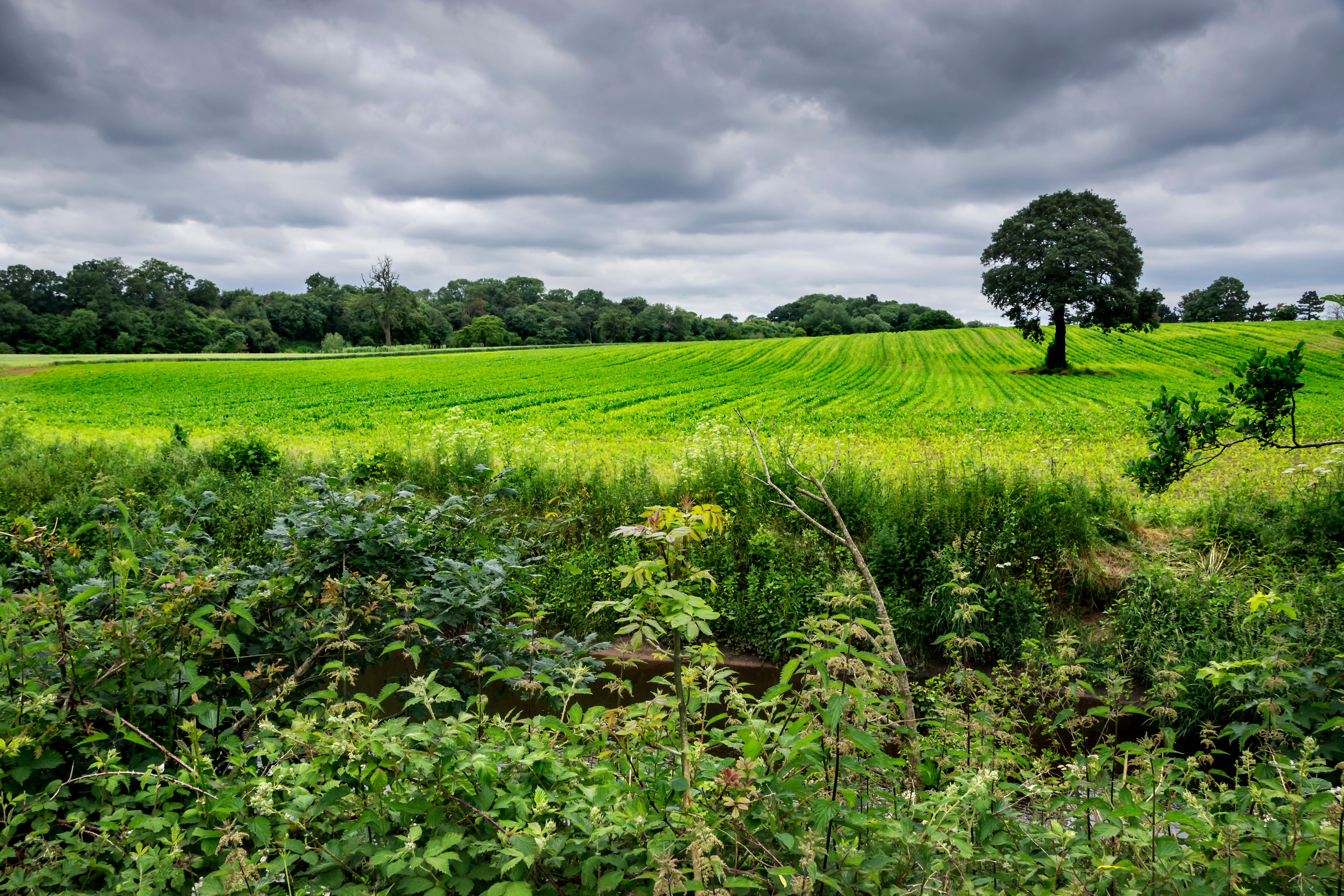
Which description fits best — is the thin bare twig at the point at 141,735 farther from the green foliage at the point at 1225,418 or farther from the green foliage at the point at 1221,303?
the green foliage at the point at 1221,303

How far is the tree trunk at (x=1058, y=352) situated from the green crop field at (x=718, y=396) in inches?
70.4

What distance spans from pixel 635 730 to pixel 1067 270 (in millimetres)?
34125

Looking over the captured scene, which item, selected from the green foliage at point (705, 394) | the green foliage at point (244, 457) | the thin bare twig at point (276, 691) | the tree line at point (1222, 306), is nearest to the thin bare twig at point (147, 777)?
the thin bare twig at point (276, 691)

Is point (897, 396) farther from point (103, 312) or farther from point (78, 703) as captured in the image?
point (103, 312)

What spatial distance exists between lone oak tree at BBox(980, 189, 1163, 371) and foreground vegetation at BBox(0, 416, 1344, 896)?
27179mm

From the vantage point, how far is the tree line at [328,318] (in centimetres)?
6919

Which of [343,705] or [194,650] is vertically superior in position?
[343,705]

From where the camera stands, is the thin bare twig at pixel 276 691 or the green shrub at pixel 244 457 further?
the green shrub at pixel 244 457

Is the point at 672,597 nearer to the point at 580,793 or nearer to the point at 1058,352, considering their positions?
the point at 580,793

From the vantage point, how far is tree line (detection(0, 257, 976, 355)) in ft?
227

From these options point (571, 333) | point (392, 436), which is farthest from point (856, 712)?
point (571, 333)

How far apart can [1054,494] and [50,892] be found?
787cm

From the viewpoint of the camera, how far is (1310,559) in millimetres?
5617

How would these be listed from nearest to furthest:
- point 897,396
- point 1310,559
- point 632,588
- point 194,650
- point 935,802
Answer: point 935,802 → point 194,650 → point 1310,559 → point 632,588 → point 897,396
